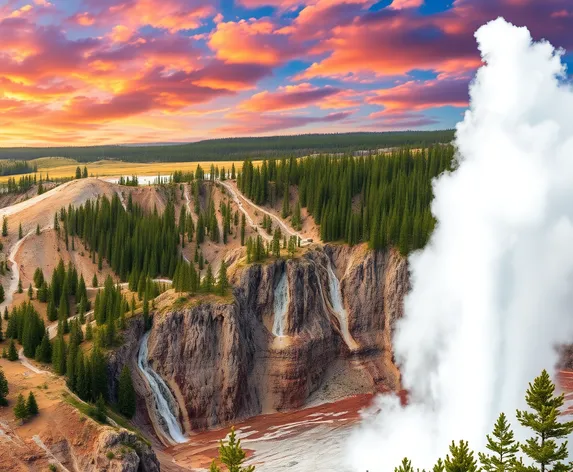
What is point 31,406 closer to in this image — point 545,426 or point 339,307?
point 545,426

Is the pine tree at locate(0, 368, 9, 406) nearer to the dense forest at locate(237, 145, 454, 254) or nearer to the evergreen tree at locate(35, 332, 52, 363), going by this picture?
the evergreen tree at locate(35, 332, 52, 363)

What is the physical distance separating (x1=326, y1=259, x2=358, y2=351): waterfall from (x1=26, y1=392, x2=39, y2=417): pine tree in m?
57.6

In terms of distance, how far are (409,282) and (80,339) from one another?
192 ft

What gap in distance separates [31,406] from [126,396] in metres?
17.3

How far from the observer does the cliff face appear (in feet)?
Answer: 282

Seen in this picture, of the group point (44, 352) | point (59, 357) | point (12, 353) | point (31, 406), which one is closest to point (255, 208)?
point (44, 352)

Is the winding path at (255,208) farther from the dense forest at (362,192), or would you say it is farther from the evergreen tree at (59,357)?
the evergreen tree at (59,357)

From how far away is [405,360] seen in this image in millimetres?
101375

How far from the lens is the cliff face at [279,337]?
8588 centimetres

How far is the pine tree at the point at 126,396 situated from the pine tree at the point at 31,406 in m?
16.3

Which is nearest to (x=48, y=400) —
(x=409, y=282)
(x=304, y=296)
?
(x=304, y=296)

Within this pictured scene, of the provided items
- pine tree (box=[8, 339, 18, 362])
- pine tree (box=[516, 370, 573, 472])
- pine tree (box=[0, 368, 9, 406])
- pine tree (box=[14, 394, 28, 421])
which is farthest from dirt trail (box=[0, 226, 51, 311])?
pine tree (box=[516, 370, 573, 472])

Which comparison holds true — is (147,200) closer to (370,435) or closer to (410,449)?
(370,435)

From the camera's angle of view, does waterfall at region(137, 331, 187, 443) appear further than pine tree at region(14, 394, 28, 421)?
Yes
